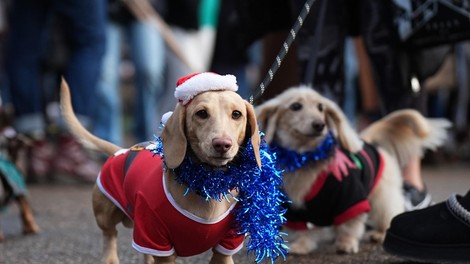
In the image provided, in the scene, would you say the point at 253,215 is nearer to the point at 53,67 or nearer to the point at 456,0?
the point at 456,0

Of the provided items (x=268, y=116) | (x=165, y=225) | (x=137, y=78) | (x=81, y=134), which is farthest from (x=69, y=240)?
(x=137, y=78)

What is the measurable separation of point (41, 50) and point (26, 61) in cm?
19

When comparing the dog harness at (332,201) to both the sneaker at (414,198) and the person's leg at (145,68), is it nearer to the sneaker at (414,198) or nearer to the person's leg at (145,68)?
the sneaker at (414,198)

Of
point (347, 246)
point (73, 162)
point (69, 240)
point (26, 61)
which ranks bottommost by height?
point (73, 162)

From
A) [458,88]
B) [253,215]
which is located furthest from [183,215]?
[458,88]

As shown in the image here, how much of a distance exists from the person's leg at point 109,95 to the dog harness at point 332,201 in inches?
116

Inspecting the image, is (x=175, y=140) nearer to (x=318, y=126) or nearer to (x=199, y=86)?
(x=199, y=86)

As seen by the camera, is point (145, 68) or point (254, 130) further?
point (145, 68)

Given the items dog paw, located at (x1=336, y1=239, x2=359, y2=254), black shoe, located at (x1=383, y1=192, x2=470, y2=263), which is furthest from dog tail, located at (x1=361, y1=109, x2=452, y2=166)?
black shoe, located at (x1=383, y1=192, x2=470, y2=263)

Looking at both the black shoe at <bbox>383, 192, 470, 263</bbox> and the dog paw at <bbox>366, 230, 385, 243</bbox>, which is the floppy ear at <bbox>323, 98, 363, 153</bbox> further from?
the black shoe at <bbox>383, 192, 470, 263</bbox>

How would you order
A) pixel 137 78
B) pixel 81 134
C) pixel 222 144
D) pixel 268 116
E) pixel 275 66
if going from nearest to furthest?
pixel 222 144
pixel 275 66
pixel 81 134
pixel 268 116
pixel 137 78

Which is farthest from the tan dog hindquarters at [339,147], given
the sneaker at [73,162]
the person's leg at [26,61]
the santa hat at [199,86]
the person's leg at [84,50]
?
the person's leg at [26,61]

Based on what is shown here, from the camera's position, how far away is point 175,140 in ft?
6.94

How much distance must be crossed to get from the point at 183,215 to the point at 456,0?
1571 millimetres
